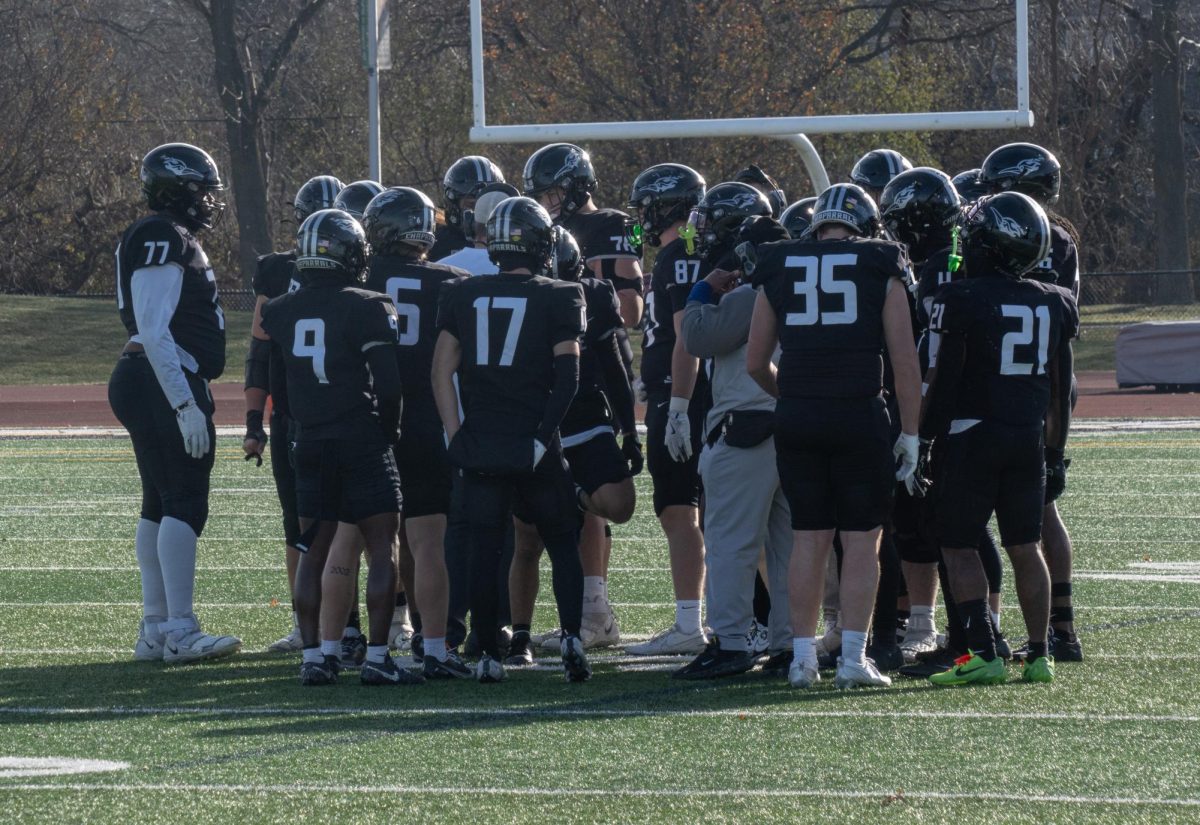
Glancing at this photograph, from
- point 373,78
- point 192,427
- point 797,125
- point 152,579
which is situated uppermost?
point 373,78

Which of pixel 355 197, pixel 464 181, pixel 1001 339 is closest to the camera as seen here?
pixel 1001 339

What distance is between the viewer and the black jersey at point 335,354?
657cm

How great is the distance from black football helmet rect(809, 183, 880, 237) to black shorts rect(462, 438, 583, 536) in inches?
48.6

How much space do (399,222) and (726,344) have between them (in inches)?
53.5

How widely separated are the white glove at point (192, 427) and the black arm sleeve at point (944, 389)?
2725mm

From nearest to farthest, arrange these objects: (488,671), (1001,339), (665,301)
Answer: (1001,339), (488,671), (665,301)

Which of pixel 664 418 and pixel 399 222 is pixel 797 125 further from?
pixel 399 222

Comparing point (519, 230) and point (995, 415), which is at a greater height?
point (519, 230)

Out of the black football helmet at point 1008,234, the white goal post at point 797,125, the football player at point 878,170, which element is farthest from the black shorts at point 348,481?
the white goal post at point 797,125

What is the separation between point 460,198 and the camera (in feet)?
26.4

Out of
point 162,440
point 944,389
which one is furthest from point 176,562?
point 944,389

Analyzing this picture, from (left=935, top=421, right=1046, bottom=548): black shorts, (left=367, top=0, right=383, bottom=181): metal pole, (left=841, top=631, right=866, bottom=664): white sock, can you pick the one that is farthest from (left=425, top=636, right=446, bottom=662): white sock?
(left=367, top=0, right=383, bottom=181): metal pole

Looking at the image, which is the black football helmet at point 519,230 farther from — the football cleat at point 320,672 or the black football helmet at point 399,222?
the football cleat at point 320,672

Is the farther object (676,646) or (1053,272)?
(676,646)
